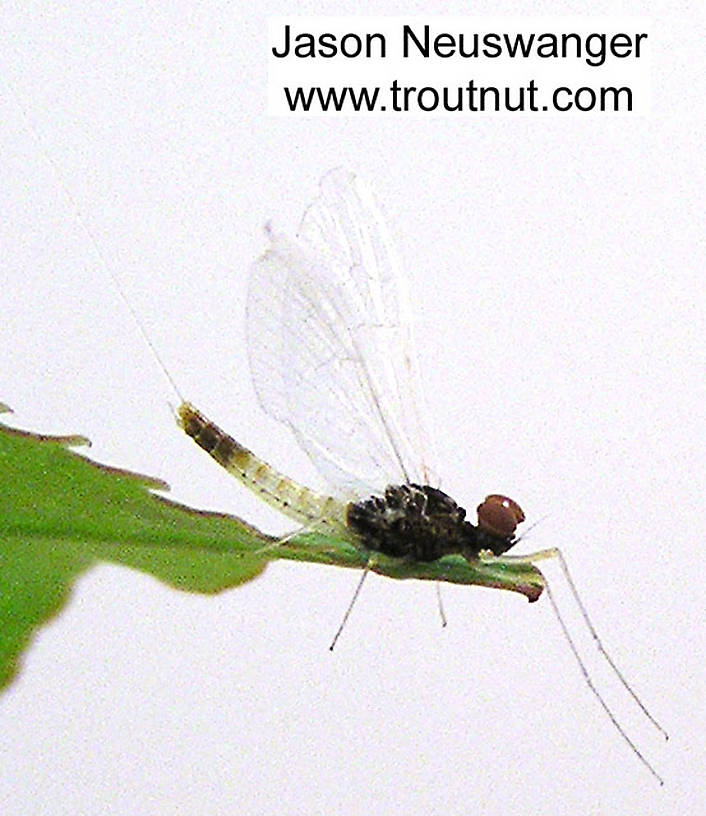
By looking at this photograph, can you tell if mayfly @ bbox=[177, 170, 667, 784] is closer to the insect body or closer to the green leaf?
the insect body

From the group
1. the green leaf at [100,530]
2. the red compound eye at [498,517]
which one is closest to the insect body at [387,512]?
the red compound eye at [498,517]

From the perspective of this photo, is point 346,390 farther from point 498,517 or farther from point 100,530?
point 100,530

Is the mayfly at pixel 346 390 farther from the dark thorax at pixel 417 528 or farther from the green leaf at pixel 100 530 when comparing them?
the green leaf at pixel 100 530

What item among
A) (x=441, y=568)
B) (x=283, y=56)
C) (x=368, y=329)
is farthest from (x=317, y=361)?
(x=283, y=56)

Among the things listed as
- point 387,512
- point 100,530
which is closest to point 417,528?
point 387,512

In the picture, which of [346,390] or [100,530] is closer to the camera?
[100,530]

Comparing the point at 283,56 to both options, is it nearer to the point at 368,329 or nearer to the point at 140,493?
the point at 368,329

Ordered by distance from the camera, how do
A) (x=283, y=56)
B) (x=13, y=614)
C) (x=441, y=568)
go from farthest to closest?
(x=283, y=56) → (x=441, y=568) → (x=13, y=614)
